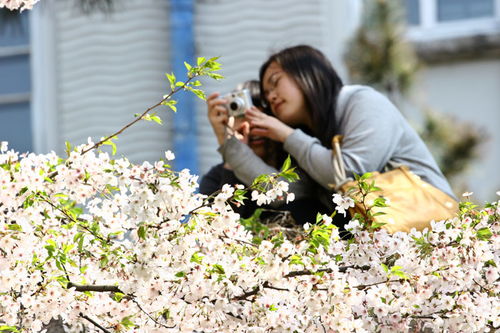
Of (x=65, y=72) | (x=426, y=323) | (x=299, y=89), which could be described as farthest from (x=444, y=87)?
(x=426, y=323)

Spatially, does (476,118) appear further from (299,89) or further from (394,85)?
(299,89)

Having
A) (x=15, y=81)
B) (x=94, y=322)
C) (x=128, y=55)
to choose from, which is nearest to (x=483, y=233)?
(x=94, y=322)

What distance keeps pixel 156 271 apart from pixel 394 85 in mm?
5052

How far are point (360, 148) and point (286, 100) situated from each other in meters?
0.37

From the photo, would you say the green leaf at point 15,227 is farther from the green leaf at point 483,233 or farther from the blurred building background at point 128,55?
the blurred building background at point 128,55

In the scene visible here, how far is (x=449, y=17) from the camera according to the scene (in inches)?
327

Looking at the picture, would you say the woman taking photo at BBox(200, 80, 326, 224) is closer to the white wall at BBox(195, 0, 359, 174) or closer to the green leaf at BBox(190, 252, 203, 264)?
the green leaf at BBox(190, 252, 203, 264)

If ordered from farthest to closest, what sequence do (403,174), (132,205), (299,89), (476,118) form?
1. (476,118)
2. (299,89)
3. (403,174)
4. (132,205)

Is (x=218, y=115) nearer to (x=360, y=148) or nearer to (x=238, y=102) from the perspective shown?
(x=238, y=102)

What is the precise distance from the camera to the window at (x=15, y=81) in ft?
23.7

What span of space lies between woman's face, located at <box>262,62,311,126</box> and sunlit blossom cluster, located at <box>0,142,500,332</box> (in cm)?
108

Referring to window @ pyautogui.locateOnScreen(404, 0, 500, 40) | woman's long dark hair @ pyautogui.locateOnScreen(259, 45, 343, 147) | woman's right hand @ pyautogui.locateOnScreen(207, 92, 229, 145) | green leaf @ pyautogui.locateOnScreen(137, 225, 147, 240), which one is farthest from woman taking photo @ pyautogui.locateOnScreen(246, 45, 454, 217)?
window @ pyautogui.locateOnScreen(404, 0, 500, 40)

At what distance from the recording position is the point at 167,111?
7023 mm

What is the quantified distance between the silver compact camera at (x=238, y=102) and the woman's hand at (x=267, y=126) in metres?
0.05
